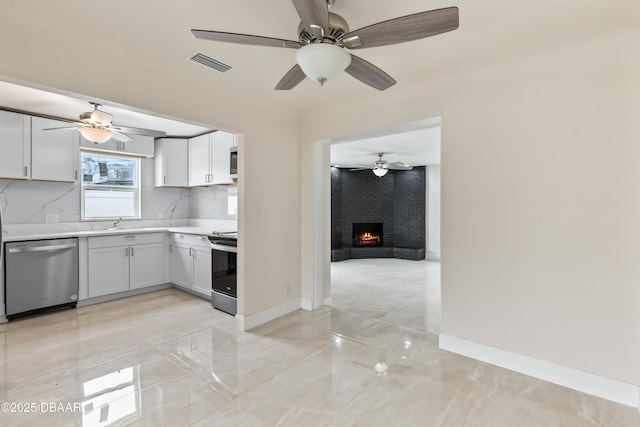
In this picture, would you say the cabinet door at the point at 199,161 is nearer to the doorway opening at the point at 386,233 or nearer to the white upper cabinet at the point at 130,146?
the white upper cabinet at the point at 130,146

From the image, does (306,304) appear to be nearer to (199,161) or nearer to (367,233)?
(199,161)

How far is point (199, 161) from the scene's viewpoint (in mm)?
4734

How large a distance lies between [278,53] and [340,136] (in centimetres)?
134

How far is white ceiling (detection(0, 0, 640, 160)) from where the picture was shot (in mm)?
1718

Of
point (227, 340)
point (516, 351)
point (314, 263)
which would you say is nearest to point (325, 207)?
point (314, 263)

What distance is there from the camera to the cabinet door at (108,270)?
390 cm

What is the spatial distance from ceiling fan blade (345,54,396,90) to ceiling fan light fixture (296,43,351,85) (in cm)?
21

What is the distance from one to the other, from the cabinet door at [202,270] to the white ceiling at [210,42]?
2.10 meters

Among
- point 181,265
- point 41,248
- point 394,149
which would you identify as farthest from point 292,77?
point 394,149

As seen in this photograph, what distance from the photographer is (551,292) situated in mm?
2211

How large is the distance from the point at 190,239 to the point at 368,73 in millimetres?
3379

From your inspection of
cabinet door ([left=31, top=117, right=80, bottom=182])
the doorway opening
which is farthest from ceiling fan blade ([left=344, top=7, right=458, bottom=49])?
cabinet door ([left=31, top=117, right=80, bottom=182])

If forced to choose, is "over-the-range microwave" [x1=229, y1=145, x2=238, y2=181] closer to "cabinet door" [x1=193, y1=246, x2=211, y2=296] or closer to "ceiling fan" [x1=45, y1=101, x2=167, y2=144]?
"ceiling fan" [x1=45, y1=101, x2=167, y2=144]

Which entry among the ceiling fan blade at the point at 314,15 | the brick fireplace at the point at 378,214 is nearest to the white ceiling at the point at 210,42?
the ceiling fan blade at the point at 314,15
